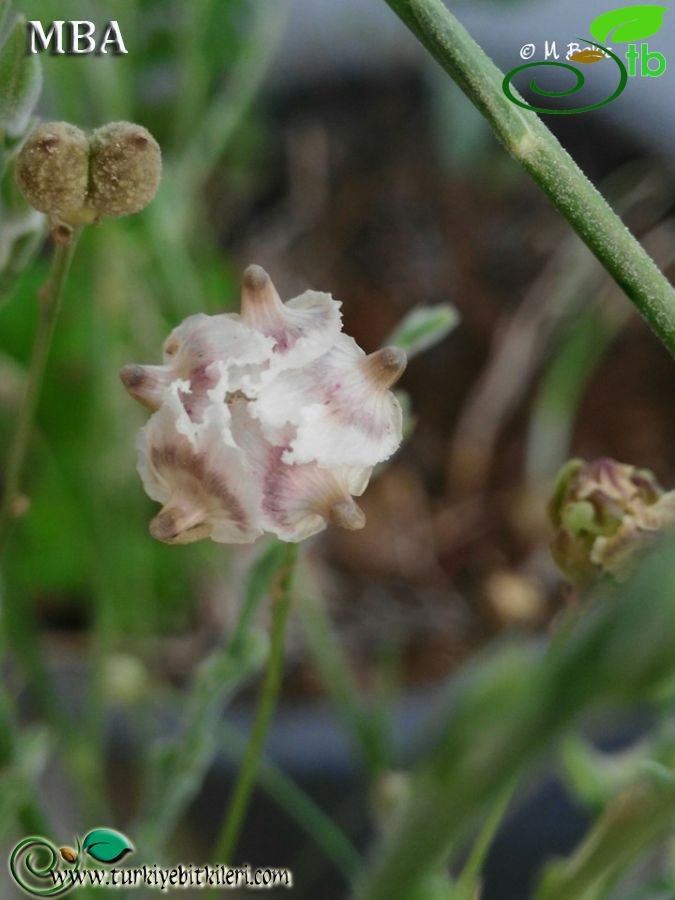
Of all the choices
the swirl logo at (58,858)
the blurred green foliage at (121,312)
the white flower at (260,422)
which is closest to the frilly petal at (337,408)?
the white flower at (260,422)

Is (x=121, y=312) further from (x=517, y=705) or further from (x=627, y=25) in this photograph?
(x=517, y=705)

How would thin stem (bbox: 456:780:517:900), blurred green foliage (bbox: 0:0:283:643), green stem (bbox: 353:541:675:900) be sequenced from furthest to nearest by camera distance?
1. blurred green foliage (bbox: 0:0:283:643)
2. thin stem (bbox: 456:780:517:900)
3. green stem (bbox: 353:541:675:900)

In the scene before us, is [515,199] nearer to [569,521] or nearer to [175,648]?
[175,648]

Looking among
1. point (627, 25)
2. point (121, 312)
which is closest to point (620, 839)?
point (627, 25)

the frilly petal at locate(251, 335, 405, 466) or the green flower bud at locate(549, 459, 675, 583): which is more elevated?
the frilly petal at locate(251, 335, 405, 466)

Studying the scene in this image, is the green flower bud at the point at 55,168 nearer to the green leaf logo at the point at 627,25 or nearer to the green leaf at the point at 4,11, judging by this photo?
the green leaf at the point at 4,11

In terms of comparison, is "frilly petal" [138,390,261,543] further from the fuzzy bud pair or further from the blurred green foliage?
the blurred green foliage

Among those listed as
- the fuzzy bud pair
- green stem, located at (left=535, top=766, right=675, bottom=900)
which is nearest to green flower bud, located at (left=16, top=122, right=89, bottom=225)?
the fuzzy bud pair
